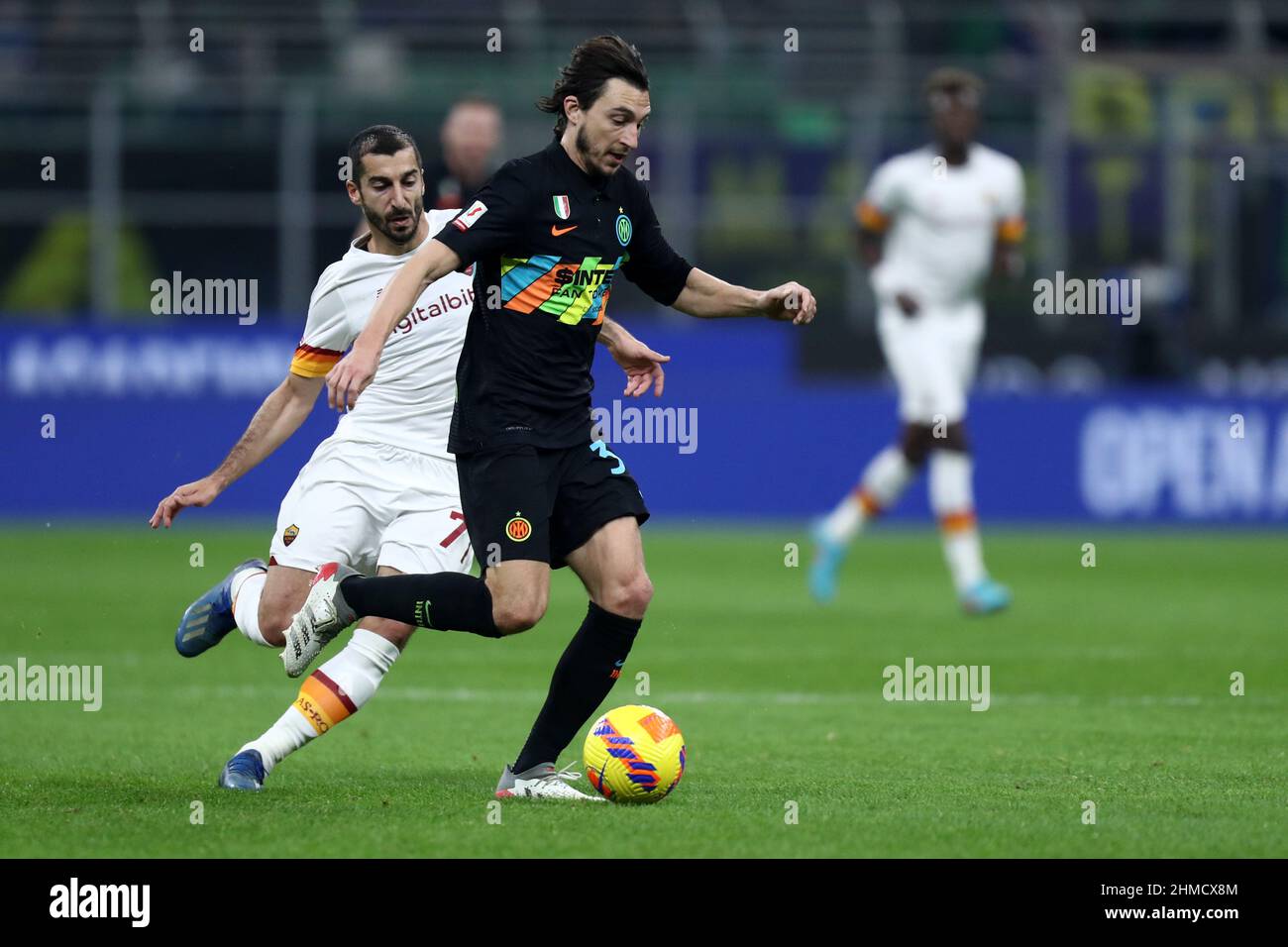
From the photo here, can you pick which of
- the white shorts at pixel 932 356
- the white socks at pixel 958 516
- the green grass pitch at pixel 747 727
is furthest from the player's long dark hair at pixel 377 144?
the white shorts at pixel 932 356

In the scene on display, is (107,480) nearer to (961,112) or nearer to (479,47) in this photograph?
(479,47)

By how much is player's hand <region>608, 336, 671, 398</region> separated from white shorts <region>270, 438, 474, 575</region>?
0.72 m

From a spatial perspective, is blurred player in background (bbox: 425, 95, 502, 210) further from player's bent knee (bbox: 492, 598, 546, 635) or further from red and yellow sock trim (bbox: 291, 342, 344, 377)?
player's bent knee (bbox: 492, 598, 546, 635)

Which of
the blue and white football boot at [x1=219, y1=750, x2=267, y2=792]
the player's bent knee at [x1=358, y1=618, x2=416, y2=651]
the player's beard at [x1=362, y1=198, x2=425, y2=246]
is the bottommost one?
the blue and white football boot at [x1=219, y1=750, x2=267, y2=792]

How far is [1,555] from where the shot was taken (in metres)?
15.5

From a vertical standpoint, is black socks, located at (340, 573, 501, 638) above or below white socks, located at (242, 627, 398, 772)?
above

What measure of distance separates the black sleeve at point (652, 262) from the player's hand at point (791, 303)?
1.01 feet

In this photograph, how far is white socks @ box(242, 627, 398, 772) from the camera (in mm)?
6465

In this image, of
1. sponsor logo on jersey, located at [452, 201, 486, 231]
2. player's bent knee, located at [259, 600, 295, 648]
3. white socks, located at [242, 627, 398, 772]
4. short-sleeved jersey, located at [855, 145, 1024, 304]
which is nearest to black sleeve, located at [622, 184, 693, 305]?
sponsor logo on jersey, located at [452, 201, 486, 231]

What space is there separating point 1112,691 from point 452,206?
398 centimetres

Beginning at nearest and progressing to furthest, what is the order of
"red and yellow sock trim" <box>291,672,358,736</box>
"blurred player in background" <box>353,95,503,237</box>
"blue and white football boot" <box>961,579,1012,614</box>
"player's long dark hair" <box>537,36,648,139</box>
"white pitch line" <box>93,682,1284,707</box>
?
"player's long dark hair" <box>537,36,648,139</box> < "red and yellow sock trim" <box>291,672,358,736</box> < "white pitch line" <box>93,682,1284,707</box> < "blurred player in background" <box>353,95,503,237</box> < "blue and white football boot" <box>961,579,1012,614</box>

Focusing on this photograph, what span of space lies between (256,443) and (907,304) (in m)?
7.03

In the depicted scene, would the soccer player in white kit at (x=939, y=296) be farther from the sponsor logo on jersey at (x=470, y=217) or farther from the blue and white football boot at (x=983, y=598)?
the sponsor logo on jersey at (x=470, y=217)

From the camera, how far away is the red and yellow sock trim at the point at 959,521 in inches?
483
